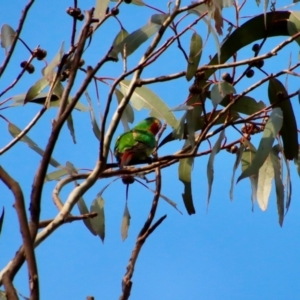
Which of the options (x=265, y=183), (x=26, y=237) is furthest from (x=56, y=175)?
(x=26, y=237)

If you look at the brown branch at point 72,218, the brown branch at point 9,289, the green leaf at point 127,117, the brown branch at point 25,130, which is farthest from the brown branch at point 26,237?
the green leaf at point 127,117

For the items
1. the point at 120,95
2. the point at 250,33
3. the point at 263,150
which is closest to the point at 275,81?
the point at 250,33

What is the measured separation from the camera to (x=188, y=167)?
103 inches

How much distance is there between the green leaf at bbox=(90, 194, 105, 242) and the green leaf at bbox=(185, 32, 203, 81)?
0.67m

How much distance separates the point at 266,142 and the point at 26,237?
1.18 meters

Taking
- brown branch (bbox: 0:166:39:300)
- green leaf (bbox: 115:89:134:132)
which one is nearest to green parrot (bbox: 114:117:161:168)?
green leaf (bbox: 115:89:134:132)

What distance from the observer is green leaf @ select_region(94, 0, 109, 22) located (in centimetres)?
242

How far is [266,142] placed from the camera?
220cm

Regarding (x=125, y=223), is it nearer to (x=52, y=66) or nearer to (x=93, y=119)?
(x=93, y=119)

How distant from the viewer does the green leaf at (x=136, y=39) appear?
2.31m

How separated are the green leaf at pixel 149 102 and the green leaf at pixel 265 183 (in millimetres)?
411

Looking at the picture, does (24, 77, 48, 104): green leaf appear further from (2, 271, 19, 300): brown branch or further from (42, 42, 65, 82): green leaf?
(2, 271, 19, 300): brown branch

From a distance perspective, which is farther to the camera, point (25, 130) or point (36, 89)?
point (36, 89)

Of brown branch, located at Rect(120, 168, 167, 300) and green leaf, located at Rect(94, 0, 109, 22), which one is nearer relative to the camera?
brown branch, located at Rect(120, 168, 167, 300)
